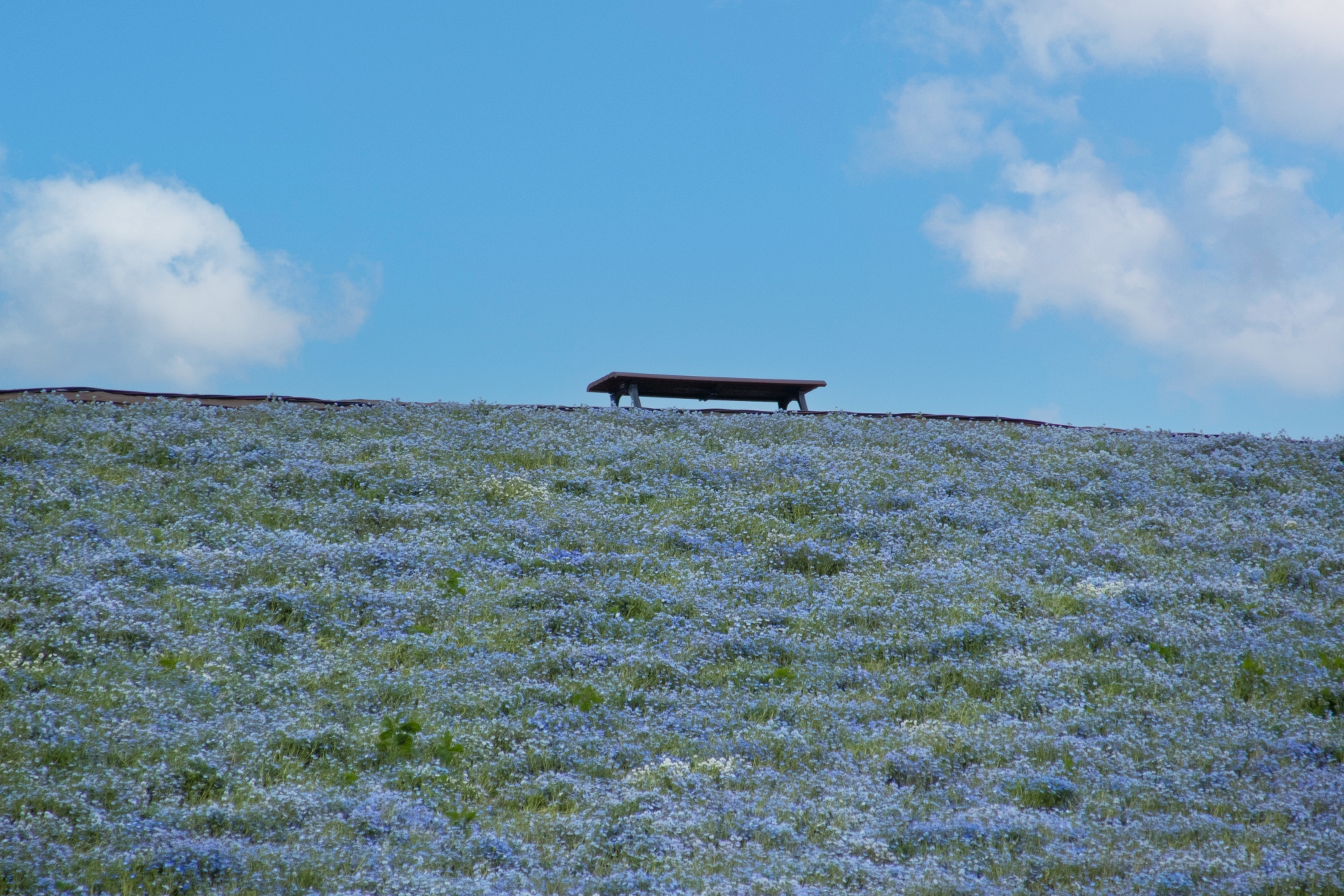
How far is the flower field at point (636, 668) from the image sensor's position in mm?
6832

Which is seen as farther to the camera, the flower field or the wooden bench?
the wooden bench

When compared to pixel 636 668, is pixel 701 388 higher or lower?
higher

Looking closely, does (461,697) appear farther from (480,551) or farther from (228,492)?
(228,492)

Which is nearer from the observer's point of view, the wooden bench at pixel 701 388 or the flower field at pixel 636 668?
the flower field at pixel 636 668

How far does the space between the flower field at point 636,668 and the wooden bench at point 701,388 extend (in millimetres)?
3169

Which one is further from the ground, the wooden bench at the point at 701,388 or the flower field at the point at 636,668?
the wooden bench at the point at 701,388

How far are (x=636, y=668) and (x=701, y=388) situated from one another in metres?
10.9

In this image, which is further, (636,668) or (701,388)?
(701,388)

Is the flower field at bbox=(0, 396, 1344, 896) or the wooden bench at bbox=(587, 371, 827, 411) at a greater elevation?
the wooden bench at bbox=(587, 371, 827, 411)

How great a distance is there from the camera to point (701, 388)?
20.2 meters

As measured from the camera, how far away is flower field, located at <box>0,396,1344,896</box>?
6832mm

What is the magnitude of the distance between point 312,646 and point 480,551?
2.75 meters

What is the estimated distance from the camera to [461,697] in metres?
8.97

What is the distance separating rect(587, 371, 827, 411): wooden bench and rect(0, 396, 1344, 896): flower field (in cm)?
317
